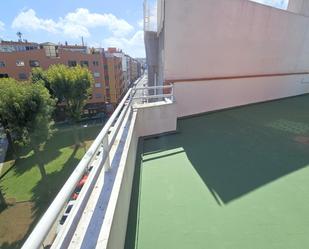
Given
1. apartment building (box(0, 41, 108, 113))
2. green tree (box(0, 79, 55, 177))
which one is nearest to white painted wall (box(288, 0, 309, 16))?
green tree (box(0, 79, 55, 177))

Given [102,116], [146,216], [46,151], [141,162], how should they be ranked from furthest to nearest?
[102,116]
[46,151]
[141,162]
[146,216]

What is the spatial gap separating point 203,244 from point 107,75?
74.8ft

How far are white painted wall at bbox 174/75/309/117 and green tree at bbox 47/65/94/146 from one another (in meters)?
8.17

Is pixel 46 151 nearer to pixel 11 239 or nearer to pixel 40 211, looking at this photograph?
pixel 40 211

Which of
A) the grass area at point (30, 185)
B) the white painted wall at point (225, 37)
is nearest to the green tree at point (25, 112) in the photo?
the grass area at point (30, 185)

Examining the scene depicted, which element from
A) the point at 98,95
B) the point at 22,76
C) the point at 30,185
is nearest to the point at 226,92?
the point at 30,185

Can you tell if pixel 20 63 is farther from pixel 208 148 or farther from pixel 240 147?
pixel 240 147

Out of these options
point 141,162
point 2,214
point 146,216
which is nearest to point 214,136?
point 141,162

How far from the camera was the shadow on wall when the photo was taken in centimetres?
212

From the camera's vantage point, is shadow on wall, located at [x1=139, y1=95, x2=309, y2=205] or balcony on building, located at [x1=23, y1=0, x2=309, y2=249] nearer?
balcony on building, located at [x1=23, y1=0, x2=309, y2=249]

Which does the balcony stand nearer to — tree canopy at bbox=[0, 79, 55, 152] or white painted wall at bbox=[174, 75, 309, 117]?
white painted wall at bbox=[174, 75, 309, 117]

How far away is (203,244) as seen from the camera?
1.40 m

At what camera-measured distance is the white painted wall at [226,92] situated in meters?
4.48

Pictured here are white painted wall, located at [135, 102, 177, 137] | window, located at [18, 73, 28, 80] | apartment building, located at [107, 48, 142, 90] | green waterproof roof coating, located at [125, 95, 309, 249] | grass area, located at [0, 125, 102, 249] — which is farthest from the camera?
apartment building, located at [107, 48, 142, 90]
